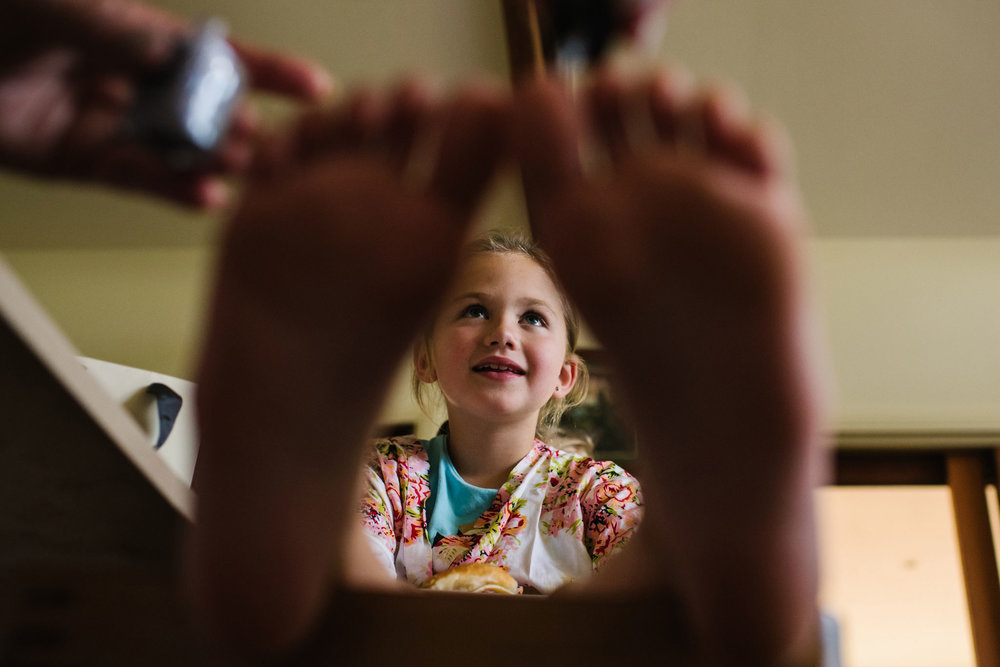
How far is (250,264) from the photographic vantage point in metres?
0.38

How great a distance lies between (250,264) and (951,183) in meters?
2.40

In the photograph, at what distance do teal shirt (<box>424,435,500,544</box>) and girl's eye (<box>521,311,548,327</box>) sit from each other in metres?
0.20

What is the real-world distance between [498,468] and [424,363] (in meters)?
0.29

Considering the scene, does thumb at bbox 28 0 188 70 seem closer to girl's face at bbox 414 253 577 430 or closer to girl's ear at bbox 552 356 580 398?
girl's face at bbox 414 253 577 430

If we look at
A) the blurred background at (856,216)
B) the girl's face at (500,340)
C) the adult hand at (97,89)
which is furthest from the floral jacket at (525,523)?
the blurred background at (856,216)

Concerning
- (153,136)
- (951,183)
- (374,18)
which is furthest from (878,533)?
(153,136)

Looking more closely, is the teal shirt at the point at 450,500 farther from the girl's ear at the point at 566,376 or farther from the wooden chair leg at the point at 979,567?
the wooden chair leg at the point at 979,567

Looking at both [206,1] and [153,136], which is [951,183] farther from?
[153,136]

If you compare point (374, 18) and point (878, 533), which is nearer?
point (374, 18)

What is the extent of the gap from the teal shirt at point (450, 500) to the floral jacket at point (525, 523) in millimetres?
11

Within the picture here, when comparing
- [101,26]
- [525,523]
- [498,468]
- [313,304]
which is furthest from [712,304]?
[498,468]

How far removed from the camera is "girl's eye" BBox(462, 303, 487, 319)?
3.51ft

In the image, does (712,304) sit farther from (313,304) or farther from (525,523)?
(525,523)

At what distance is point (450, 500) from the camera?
3.11 ft
